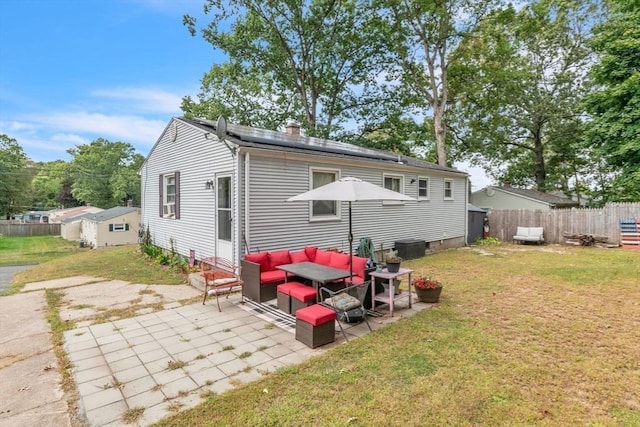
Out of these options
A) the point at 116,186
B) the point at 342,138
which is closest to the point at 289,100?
the point at 342,138

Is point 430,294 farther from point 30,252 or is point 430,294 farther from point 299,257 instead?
point 30,252

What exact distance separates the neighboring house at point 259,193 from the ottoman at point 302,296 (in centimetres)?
225

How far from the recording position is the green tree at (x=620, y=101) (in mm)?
13719

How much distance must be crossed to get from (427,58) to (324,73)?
654 centimetres

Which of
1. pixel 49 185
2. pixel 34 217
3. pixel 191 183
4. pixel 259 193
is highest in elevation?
pixel 49 185

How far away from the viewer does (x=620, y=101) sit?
14336 millimetres

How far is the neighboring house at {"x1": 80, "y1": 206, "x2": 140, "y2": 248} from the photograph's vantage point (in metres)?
20.6

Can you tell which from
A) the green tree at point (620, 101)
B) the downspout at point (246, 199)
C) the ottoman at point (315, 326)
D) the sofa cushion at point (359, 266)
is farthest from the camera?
the green tree at point (620, 101)

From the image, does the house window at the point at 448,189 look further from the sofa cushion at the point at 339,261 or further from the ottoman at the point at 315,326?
the ottoman at the point at 315,326

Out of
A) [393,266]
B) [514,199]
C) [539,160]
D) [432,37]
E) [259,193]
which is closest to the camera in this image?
[393,266]

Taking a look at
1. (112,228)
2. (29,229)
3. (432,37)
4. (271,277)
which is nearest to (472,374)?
(271,277)

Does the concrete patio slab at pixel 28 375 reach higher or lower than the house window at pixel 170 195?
lower

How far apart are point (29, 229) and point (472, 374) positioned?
42.1 m

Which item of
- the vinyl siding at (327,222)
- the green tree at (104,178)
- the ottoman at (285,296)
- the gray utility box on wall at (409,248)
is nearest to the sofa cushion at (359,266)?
the ottoman at (285,296)
